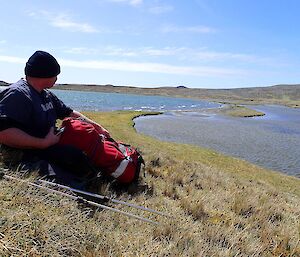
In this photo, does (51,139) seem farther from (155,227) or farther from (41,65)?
(155,227)

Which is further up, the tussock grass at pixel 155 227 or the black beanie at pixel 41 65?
the black beanie at pixel 41 65

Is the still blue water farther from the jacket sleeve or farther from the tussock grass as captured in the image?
the tussock grass

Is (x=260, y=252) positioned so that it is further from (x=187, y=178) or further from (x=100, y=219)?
(x=187, y=178)

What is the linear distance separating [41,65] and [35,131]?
939 millimetres

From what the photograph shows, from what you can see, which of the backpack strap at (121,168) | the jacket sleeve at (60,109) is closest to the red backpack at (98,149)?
the backpack strap at (121,168)

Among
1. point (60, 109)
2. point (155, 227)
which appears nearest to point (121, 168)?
point (155, 227)

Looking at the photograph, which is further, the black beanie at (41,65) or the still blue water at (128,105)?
the still blue water at (128,105)

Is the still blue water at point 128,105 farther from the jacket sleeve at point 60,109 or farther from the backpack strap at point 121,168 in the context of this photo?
the backpack strap at point 121,168

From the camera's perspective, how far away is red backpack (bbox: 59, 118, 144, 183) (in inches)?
213

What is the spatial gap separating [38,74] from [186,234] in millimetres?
2998

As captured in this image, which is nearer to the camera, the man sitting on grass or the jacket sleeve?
the man sitting on grass

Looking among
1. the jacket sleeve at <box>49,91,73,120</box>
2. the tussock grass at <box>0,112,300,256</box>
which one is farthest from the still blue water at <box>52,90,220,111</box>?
the tussock grass at <box>0,112,300,256</box>

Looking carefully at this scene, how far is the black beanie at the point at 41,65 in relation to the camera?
16.3 feet

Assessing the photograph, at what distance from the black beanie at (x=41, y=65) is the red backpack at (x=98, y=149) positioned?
34.8 inches
